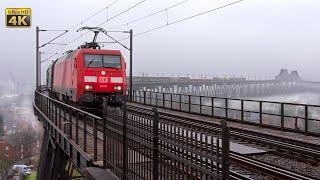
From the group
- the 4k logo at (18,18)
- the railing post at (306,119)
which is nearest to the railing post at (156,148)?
the railing post at (306,119)

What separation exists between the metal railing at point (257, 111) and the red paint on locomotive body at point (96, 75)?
4.60 m

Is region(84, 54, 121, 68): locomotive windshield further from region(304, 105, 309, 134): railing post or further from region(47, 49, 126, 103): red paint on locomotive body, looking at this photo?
region(304, 105, 309, 134): railing post

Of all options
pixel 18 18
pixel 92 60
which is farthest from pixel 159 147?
pixel 18 18

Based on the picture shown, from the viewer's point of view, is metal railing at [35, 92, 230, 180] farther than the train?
No

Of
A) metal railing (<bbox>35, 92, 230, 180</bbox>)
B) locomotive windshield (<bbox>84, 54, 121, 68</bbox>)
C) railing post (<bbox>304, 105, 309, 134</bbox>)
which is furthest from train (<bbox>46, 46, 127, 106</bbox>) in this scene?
metal railing (<bbox>35, 92, 230, 180</bbox>)

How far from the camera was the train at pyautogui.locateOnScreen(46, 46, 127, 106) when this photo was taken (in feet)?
71.9

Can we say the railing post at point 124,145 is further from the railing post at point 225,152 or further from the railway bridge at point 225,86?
the railway bridge at point 225,86

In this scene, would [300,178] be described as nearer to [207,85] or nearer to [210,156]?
[210,156]

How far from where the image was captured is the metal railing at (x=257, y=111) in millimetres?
16391

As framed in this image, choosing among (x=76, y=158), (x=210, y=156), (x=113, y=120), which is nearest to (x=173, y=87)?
(x=76, y=158)

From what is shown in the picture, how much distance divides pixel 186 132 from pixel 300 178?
13.1ft

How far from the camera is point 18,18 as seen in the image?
25094mm

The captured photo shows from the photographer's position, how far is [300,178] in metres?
8.32

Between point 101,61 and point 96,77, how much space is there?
0.91 meters
